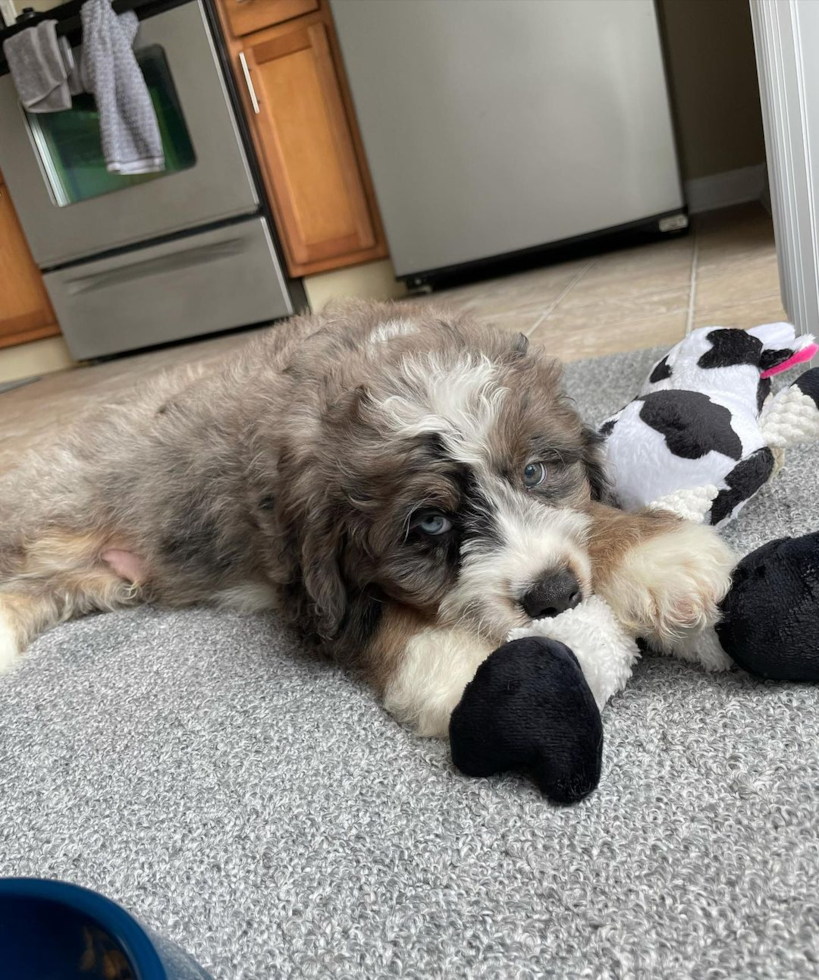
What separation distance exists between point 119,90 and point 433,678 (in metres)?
5.40

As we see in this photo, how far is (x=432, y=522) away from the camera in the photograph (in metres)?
1.35

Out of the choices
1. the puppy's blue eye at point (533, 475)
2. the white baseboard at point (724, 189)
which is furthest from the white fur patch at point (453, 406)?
the white baseboard at point (724, 189)

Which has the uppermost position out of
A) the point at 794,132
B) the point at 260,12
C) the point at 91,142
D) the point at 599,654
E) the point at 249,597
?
the point at 260,12

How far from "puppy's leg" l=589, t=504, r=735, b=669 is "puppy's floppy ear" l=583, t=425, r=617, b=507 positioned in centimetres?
17

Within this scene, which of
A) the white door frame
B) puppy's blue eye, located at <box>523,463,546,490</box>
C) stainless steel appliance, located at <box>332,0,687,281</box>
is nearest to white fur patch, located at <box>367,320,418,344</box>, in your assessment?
puppy's blue eye, located at <box>523,463,546,490</box>

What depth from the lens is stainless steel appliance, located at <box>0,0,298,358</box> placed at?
214 inches

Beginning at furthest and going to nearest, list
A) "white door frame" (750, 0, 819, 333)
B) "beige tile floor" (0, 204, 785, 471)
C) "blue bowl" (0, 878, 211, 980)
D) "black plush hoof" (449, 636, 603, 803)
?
"beige tile floor" (0, 204, 785, 471)
"white door frame" (750, 0, 819, 333)
"black plush hoof" (449, 636, 603, 803)
"blue bowl" (0, 878, 211, 980)

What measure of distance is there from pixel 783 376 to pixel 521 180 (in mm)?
3353

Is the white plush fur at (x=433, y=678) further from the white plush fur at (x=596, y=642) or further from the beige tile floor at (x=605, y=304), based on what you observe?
the beige tile floor at (x=605, y=304)

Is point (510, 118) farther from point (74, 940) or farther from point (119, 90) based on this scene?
point (74, 940)

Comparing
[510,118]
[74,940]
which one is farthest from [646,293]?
[74,940]

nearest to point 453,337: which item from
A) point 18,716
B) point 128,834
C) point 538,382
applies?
point 538,382

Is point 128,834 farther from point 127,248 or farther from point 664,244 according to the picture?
point 127,248

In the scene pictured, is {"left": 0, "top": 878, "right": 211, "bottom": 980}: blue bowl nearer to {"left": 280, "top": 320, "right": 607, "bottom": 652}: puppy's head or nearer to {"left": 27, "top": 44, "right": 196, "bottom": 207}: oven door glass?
{"left": 280, "top": 320, "right": 607, "bottom": 652}: puppy's head
